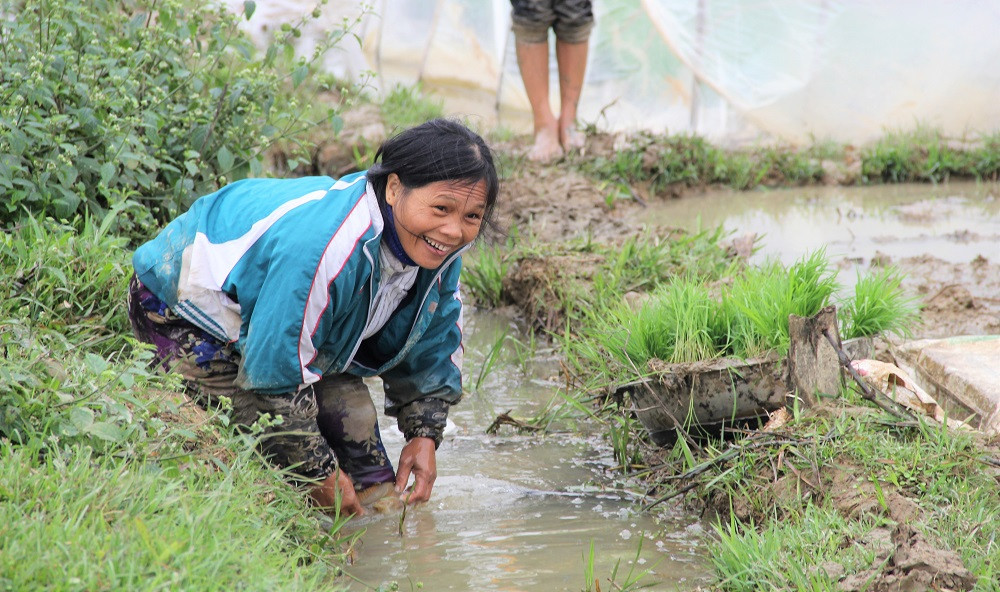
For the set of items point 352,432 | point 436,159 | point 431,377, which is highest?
point 436,159

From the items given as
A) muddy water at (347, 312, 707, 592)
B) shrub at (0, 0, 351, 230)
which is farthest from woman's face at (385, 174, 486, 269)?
shrub at (0, 0, 351, 230)

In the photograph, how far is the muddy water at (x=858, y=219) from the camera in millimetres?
Result: 5534

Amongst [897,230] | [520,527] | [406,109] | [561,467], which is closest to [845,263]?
[897,230]

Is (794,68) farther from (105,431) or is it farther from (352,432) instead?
(105,431)

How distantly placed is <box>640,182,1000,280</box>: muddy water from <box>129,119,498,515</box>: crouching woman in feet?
8.64

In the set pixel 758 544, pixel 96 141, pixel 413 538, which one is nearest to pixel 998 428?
pixel 758 544

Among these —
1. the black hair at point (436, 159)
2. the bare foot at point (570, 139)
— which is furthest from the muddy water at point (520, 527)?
the bare foot at point (570, 139)

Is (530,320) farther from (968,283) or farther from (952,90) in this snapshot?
(952,90)

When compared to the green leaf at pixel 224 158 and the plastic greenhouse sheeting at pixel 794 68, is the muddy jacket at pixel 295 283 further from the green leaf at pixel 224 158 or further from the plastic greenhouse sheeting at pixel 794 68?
the plastic greenhouse sheeting at pixel 794 68

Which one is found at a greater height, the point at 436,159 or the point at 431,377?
the point at 436,159

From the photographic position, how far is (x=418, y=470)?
315cm

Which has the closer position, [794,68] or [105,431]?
[105,431]

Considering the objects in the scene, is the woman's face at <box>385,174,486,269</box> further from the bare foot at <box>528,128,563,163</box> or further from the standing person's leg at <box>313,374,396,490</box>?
the bare foot at <box>528,128,563,163</box>

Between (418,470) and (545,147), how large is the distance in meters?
4.11
